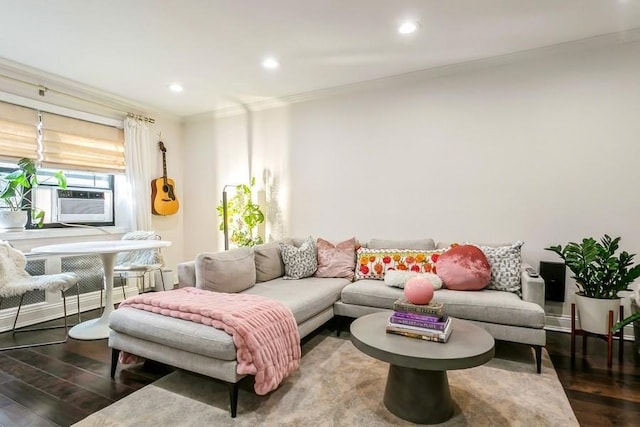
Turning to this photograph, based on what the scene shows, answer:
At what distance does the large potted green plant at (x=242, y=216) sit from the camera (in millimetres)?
4328

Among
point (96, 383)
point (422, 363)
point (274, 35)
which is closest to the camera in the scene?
point (422, 363)

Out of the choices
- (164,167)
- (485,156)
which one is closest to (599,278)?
(485,156)

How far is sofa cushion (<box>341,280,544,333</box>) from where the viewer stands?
2357mm

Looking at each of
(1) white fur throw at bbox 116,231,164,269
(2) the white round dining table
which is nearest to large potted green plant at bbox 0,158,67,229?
(2) the white round dining table

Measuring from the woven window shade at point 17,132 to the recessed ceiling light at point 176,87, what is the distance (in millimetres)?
1342

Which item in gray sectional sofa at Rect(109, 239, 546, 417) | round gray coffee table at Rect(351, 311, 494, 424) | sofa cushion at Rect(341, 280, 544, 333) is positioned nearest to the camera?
round gray coffee table at Rect(351, 311, 494, 424)

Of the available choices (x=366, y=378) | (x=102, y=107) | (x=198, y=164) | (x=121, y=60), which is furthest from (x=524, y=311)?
(x=102, y=107)

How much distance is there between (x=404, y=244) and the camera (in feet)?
11.3

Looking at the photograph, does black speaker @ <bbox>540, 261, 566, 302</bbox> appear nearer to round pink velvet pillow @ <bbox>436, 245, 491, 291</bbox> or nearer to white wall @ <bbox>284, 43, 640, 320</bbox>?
white wall @ <bbox>284, 43, 640, 320</bbox>

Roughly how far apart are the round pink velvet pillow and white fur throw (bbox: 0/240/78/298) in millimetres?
3259

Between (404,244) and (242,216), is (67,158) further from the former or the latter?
(404,244)

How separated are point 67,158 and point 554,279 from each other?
5.08 meters

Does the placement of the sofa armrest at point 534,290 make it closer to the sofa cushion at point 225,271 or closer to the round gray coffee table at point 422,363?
the round gray coffee table at point 422,363

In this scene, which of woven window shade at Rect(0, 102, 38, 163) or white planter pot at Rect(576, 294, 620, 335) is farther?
woven window shade at Rect(0, 102, 38, 163)
